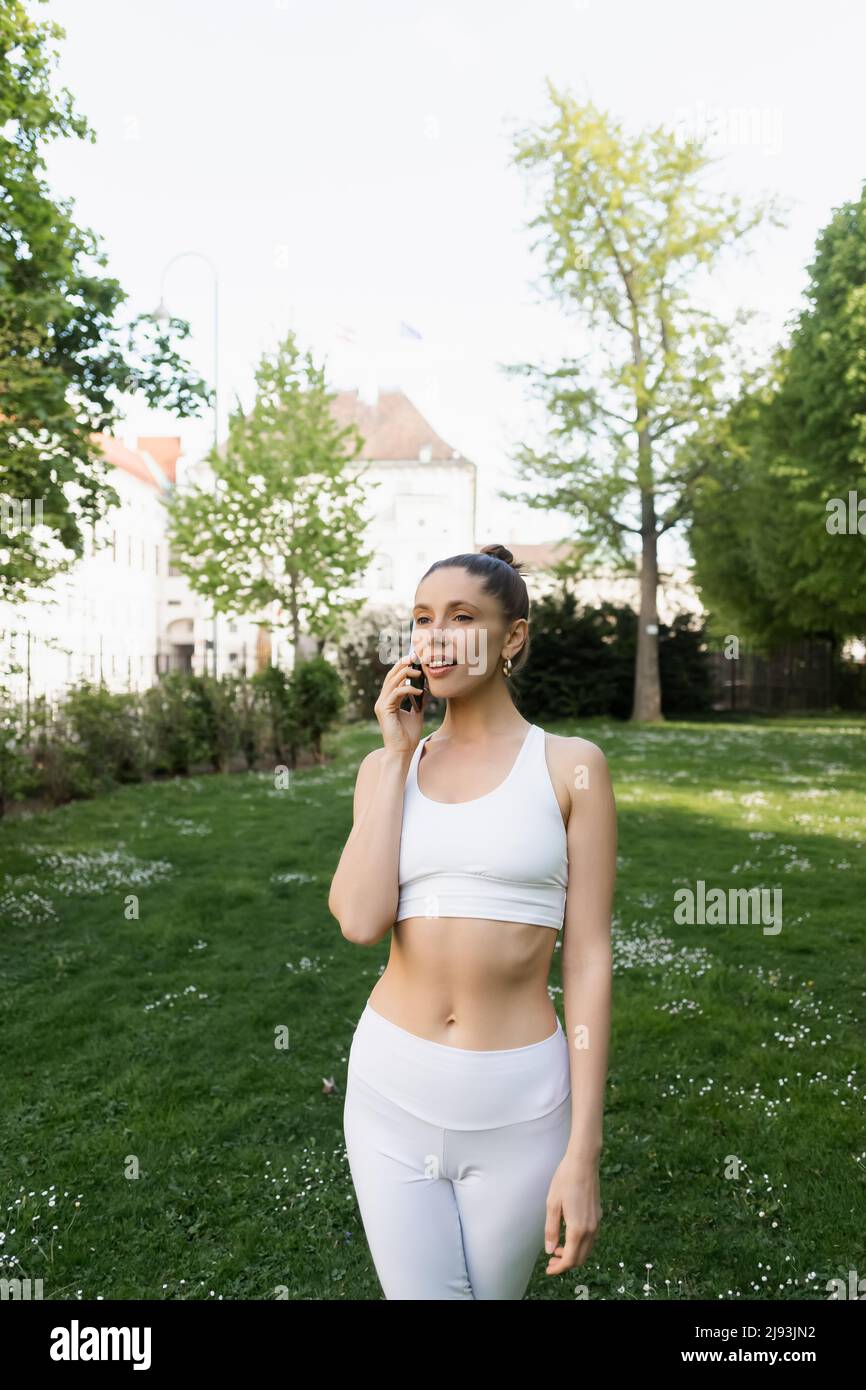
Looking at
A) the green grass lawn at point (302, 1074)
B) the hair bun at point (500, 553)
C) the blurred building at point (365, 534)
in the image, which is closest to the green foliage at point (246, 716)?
the green grass lawn at point (302, 1074)

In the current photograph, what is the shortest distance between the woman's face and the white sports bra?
9.3 inches

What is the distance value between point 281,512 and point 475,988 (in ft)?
80.7

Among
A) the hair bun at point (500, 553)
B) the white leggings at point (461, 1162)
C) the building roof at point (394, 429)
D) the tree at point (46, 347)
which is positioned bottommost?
the white leggings at point (461, 1162)

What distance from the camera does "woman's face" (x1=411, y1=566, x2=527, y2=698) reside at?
2334 millimetres

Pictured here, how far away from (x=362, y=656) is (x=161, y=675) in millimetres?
13208

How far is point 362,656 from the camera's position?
100ft

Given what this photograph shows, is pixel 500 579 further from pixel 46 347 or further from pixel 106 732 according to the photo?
pixel 106 732

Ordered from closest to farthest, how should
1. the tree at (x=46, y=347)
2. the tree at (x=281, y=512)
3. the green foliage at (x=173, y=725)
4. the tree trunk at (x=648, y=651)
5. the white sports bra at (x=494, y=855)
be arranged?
1. the white sports bra at (x=494, y=855)
2. the tree at (x=46, y=347)
3. the green foliage at (x=173, y=725)
4. the tree at (x=281, y=512)
5. the tree trunk at (x=648, y=651)

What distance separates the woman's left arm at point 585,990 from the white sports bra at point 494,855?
2.0 inches

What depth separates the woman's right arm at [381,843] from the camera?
2.26m

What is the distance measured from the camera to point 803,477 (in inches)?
1018

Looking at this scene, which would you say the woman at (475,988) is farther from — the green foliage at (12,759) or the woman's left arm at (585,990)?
the green foliage at (12,759)
